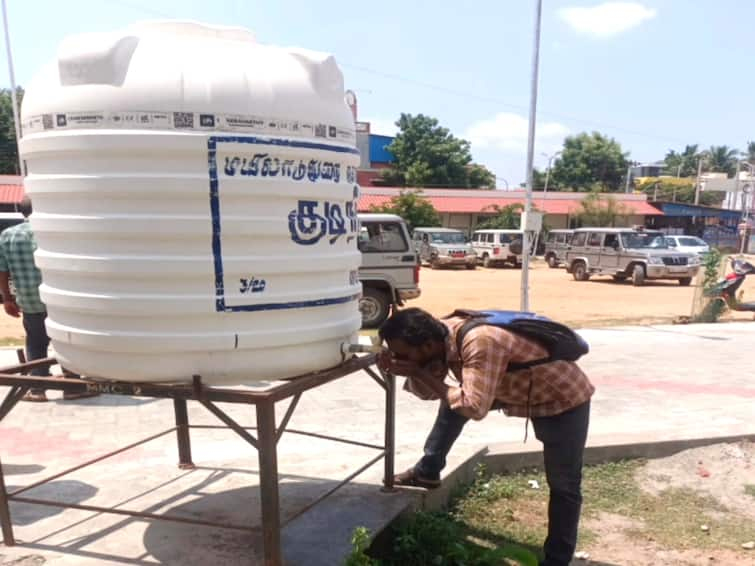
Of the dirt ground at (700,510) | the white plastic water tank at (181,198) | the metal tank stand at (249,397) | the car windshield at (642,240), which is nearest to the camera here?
the white plastic water tank at (181,198)

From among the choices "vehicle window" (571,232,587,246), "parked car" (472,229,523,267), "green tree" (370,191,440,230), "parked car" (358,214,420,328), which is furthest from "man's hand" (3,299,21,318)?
"green tree" (370,191,440,230)

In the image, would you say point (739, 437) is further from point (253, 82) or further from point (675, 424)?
point (253, 82)

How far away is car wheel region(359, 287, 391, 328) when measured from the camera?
1064 centimetres

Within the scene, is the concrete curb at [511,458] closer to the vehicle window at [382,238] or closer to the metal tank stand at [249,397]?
the metal tank stand at [249,397]

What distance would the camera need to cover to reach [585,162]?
50.9 metres

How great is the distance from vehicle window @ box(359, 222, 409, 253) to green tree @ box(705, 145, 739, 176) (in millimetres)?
77629

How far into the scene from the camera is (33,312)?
17.6 ft

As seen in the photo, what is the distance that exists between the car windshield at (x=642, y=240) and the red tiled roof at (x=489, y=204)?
14673mm

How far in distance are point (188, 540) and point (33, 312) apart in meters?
3.11

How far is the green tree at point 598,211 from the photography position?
3616 cm

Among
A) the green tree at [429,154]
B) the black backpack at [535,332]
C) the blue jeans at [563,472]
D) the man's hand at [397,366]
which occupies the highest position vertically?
the green tree at [429,154]

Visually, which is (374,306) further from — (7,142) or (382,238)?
(7,142)

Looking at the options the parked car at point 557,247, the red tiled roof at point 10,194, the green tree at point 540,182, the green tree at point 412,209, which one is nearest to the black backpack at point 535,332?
the parked car at point 557,247

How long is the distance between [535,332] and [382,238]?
8148 millimetres
